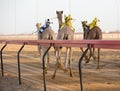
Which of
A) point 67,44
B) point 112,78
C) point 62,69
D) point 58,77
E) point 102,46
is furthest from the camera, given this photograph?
point 62,69

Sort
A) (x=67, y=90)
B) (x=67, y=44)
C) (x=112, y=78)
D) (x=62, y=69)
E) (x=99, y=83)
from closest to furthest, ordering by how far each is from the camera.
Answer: (x=67, y=44) < (x=67, y=90) < (x=99, y=83) < (x=112, y=78) < (x=62, y=69)

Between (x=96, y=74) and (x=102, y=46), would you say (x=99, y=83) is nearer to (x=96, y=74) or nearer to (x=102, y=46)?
(x=96, y=74)

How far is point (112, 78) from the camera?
11.7 meters

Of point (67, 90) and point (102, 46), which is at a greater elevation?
point (102, 46)

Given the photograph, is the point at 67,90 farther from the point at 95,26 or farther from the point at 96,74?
the point at 95,26

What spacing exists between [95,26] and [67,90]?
707 cm

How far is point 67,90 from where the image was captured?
32.6ft

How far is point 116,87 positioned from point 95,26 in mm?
6819

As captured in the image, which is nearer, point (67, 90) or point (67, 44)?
point (67, 44)

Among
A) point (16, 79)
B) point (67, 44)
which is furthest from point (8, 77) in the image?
point (67, 44)

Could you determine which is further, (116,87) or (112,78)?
(112,78)

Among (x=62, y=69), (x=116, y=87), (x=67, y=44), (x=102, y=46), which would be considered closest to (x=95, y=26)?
(x=62, y=69)

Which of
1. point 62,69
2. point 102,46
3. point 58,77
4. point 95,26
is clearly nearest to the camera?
point 102,46

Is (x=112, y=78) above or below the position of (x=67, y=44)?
below
